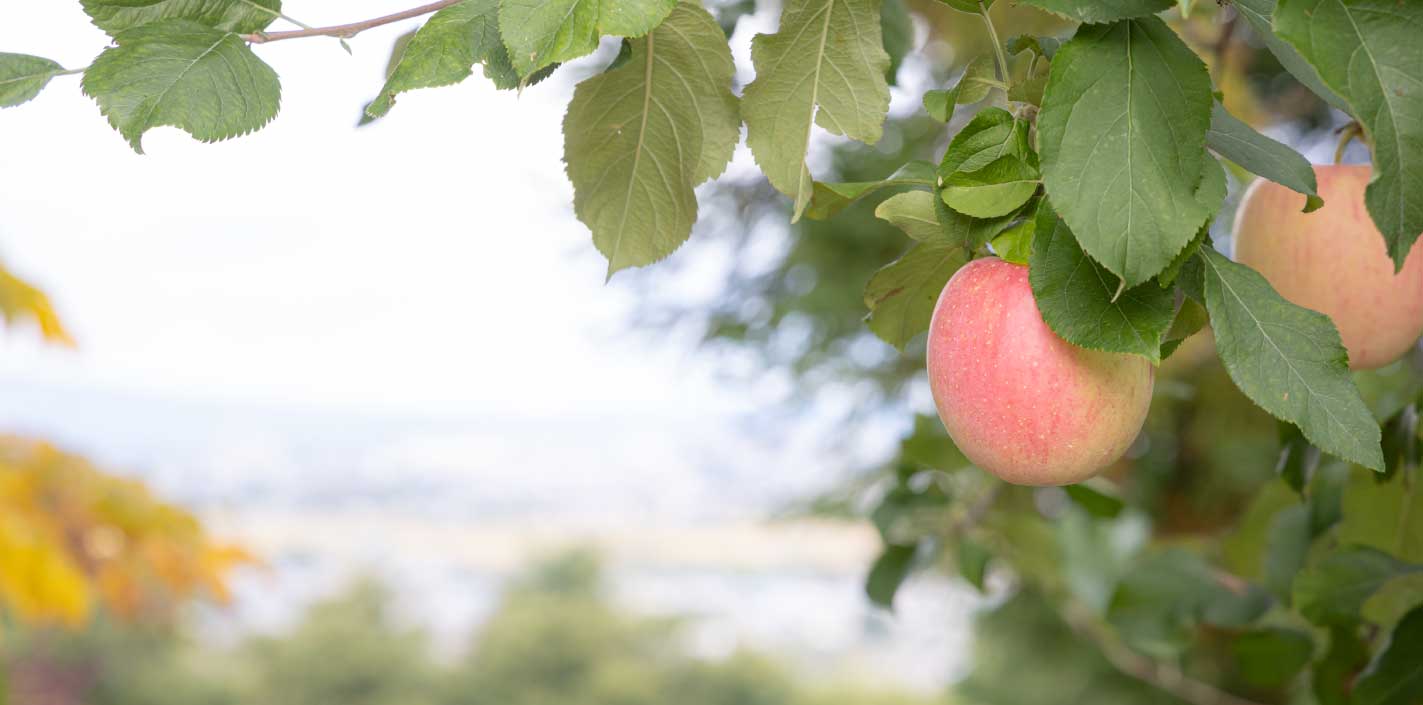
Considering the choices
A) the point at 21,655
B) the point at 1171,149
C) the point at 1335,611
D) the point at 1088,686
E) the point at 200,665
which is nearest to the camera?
the point at 1171,149

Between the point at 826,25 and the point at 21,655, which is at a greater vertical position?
the point at 21,655

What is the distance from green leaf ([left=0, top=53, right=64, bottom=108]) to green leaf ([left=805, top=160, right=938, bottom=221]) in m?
0.16

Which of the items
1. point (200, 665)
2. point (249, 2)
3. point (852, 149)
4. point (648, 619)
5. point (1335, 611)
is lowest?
point (648, 619)

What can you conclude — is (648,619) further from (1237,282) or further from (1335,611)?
(1237,282)

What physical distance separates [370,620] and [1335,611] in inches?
86.5

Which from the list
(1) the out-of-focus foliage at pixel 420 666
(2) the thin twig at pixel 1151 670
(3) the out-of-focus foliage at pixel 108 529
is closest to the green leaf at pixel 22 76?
(2) the thin twig at pixel 1151 670

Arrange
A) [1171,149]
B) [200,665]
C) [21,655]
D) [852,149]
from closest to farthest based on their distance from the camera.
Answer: [1171,149] → [852,149] → [200,665] → [21,655]

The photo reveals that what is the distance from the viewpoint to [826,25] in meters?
0.26

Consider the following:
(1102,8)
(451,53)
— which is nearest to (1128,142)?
(1102,8)

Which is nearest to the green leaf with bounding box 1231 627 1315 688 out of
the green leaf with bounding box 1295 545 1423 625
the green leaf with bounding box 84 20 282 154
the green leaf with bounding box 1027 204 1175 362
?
the green leaf with bounding box 1295 545 1423 625

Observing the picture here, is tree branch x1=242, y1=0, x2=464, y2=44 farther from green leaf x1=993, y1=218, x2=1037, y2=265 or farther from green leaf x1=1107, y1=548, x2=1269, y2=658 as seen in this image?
green leaf x1=1107, y1=548, x2=1269, y2=658

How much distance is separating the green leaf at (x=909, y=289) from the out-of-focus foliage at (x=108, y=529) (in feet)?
3.37

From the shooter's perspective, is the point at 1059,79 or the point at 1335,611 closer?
the point at 1059,79

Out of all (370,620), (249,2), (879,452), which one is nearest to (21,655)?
(370,620)
